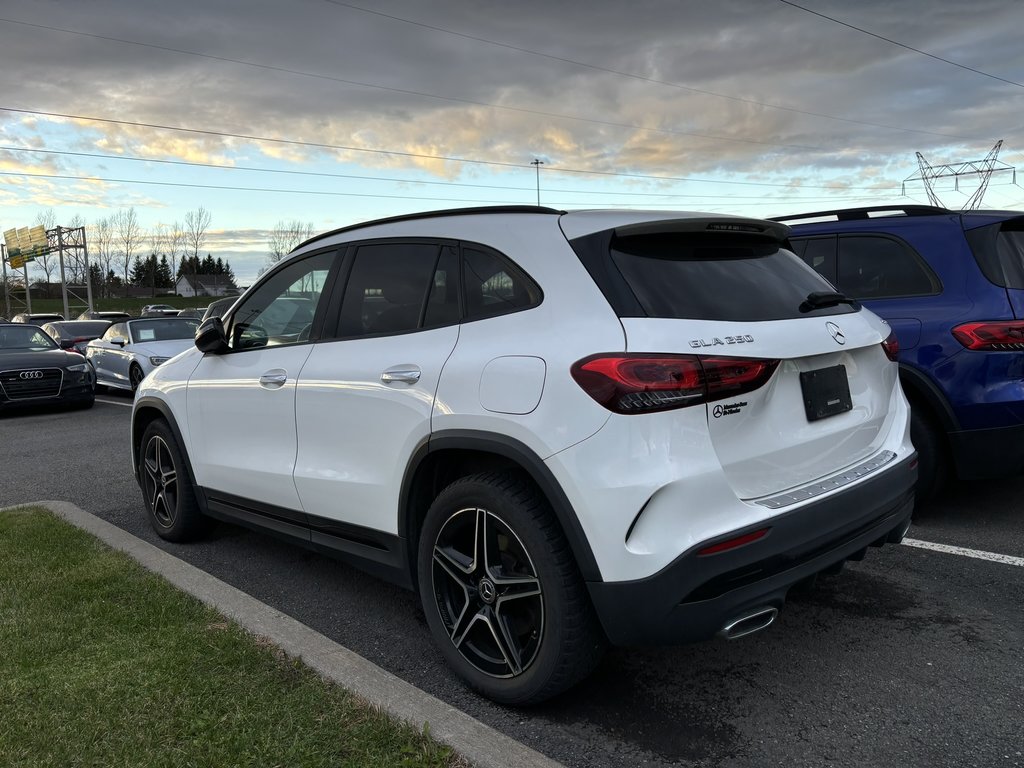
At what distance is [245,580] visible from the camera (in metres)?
4.42

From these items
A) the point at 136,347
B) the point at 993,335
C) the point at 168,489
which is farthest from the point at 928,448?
the point at 136,347

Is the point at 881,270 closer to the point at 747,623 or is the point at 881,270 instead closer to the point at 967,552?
the point at 967,552

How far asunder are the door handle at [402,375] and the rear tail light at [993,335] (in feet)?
10.5

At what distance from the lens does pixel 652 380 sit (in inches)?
97.7

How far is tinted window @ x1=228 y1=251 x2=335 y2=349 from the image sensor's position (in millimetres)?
3957

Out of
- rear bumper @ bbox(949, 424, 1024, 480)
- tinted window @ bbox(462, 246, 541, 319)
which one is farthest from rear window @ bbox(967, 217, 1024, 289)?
tinted window @ bbox(462, 246, 541, 319)

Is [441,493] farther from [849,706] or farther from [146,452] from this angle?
[146,452]

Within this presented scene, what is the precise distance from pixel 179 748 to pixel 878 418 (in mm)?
2809

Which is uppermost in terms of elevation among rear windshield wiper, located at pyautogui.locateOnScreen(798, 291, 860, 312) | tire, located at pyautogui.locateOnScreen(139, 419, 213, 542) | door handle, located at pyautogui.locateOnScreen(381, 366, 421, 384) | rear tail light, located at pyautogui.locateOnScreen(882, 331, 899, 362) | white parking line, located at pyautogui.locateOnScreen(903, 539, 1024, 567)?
rear windshield wiper, located at pyautogui.locateOnScreen(798, 291, 860, 312)

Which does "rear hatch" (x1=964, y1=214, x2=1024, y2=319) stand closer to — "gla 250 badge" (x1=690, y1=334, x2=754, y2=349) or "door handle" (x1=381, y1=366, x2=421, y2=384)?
"gla 250 badge" (x1=690, y1=334, x2=754, y2=349)

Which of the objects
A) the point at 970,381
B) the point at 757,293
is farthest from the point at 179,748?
the point at 970,381

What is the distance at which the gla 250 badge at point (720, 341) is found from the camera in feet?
8.36

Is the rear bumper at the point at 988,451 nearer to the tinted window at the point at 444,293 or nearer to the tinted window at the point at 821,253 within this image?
the tinted window at the point at 821,253

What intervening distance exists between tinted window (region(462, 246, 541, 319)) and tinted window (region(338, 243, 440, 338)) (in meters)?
0.24
